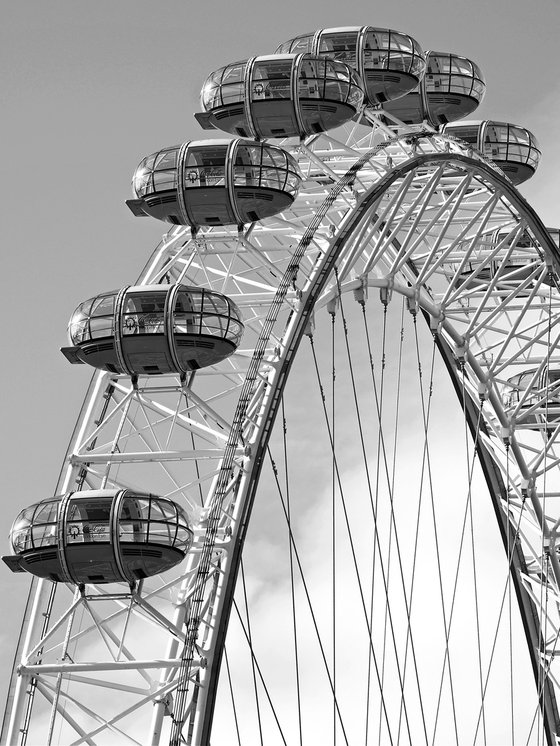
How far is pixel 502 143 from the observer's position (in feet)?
141

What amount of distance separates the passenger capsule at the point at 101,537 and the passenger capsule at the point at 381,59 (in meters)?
11.5

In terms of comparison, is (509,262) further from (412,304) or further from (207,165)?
(207,165)

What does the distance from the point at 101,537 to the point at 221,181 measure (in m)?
7.34

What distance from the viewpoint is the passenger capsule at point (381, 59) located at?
37.8 m

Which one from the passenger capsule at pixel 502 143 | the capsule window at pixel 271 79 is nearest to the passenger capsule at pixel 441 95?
the passenger capsule at pixel 502 143

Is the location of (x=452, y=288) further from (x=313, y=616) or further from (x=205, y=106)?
(x=313, y=616)

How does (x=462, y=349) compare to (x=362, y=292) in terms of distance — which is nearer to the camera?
(x=362, y=292)

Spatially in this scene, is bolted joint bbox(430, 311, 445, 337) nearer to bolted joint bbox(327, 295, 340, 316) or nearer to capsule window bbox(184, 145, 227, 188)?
bolted joint bbox(327, 295, 340, 316)

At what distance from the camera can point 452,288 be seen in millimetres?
40594

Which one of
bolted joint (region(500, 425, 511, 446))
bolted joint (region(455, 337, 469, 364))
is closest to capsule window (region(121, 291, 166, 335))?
bolted joint (region(455, 337, 469, 364))

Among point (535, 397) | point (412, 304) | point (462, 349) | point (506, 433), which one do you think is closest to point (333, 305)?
point (412, 304)

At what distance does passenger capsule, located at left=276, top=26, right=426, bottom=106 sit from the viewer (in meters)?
37.8

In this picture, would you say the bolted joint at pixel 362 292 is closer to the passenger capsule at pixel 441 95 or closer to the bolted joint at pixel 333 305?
the bolted joint at pixel 333 305

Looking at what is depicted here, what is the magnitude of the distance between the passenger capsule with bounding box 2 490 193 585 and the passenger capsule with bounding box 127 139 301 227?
6.22m
